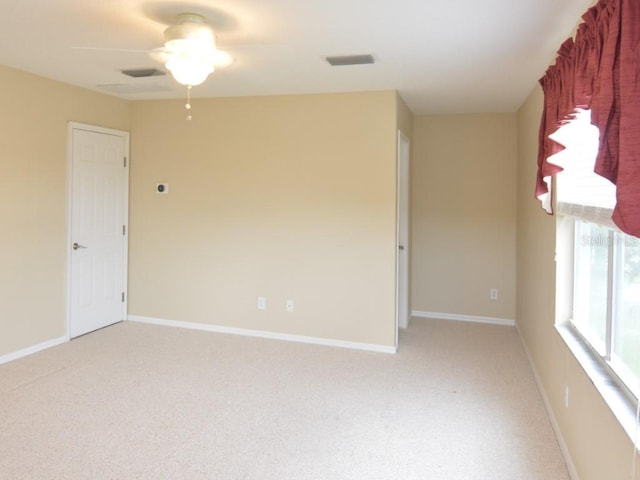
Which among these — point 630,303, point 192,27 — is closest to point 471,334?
point 630,303

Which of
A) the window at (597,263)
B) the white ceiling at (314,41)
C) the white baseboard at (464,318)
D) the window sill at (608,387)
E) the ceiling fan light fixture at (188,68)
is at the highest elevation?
the white ceiling at (314,41)

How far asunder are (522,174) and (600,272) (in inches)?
102

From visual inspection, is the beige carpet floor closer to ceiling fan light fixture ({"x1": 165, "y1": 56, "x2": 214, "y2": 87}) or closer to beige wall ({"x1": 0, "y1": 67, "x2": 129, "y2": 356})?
beige wall ({"x1": 0, "y1": 67, "x2": 129, "y2": 356})

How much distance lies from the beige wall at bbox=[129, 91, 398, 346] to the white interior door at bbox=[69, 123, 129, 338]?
136 mm

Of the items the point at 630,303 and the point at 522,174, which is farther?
the point at 522,174

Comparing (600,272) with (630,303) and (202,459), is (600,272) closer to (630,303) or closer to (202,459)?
(630,303)

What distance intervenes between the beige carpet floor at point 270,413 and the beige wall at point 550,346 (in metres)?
0.21

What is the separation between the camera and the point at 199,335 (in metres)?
4.65

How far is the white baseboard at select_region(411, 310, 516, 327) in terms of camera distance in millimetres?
5191

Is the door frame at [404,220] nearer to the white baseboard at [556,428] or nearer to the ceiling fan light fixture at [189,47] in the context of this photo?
the white baseboard at [556,428]

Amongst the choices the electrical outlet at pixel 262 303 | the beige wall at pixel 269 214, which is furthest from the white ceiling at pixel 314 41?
the electrical outlet at pixel 262 303

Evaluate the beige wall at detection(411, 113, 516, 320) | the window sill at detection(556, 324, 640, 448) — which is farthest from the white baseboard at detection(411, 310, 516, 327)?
the window sill at detection(556, 324, 640, 448)

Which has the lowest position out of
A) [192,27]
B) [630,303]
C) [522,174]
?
[630,303]

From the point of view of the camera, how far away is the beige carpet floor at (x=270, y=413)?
7.90 ft
